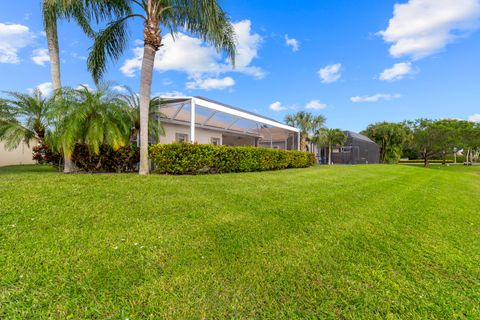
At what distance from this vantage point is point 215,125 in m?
16.8

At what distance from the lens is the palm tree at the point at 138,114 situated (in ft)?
32.5

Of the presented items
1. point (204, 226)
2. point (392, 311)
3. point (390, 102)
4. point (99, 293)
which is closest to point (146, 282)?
point (99, 293)

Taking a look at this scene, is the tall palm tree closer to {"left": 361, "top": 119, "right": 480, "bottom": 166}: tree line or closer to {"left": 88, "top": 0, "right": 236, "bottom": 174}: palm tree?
{"left": 88, "top": 0, "right": 236, "bottom": 174}: palm tree

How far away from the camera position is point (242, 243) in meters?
3.38

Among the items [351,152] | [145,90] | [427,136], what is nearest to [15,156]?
[145,90]

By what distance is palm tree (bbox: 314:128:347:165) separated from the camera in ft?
79.4

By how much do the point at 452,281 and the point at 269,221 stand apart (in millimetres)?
2519

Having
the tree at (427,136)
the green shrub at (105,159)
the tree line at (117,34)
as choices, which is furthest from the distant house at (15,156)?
the tree at (427,136)

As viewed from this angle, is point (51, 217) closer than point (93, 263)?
No

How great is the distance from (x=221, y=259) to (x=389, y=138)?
132ft

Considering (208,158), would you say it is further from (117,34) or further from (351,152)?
(351,152)

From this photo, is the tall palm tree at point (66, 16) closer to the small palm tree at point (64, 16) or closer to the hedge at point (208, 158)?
the small palm tree at point (64, 16)

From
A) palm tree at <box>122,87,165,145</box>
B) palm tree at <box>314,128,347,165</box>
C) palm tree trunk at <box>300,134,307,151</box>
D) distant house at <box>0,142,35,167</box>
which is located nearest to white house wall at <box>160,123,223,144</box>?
palm tree at <box>122,87,165,145</box>

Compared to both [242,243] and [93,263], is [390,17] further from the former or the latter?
[93,263]
